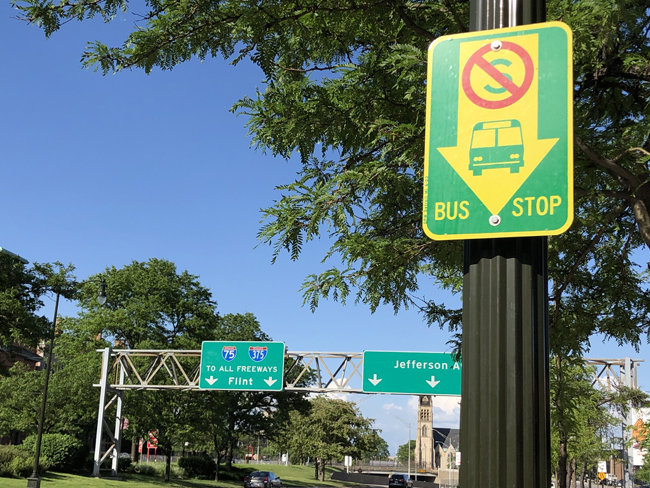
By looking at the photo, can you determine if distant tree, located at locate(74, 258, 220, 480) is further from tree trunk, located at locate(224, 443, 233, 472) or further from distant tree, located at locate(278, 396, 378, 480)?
distant tree, located at locate(278, 396, 378, 480)

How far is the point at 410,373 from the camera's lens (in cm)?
3100

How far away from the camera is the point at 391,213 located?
8.79 meters

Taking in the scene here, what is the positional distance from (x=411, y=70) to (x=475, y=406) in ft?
13.0

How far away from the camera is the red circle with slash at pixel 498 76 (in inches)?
102

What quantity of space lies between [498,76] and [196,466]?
192 feet

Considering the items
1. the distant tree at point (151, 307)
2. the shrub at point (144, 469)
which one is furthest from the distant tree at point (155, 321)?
the shrub at point (144, 469)

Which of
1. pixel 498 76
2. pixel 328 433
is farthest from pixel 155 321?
pixel 498 76

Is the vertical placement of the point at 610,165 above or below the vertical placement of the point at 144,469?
above

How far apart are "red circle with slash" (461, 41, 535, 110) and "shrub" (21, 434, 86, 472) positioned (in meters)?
39.8

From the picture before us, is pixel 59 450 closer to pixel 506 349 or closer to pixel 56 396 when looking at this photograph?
pixel 56 396

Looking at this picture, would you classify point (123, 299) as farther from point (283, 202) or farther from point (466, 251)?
point (466, 251)

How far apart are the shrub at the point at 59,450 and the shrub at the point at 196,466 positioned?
17882mm

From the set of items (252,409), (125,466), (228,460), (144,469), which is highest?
(252,409)

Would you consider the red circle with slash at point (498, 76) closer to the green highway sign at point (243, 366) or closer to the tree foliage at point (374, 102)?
the tree foliage at point (374, 102)
